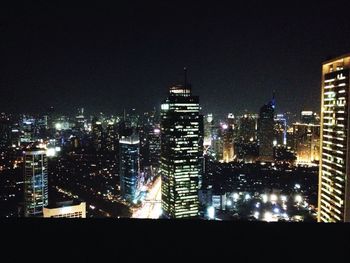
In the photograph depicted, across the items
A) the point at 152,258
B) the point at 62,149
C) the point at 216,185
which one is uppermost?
the point at 152,258

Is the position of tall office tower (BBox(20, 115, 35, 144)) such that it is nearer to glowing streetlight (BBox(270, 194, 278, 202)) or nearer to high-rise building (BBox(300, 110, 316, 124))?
glowing streetlight (BBox(270, 194, 278, 202))

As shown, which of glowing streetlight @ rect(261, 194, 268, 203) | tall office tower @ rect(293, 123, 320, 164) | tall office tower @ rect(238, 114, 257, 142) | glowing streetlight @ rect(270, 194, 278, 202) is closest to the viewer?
glowing streetlight @ rect(270, 194, 278, 202)

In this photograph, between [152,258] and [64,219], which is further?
[64,219]

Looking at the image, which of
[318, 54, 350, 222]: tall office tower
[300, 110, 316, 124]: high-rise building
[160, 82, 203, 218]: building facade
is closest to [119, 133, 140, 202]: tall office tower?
[160, 82, 203, 218]: building facade

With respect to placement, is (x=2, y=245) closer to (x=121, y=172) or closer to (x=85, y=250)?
(x=85, y=250)

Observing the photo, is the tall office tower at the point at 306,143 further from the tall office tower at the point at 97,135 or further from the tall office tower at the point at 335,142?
the tall office tower at the point at 335,142

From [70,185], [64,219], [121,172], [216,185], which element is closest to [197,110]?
[216,185]

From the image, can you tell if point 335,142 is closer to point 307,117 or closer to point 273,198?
point 273,198
